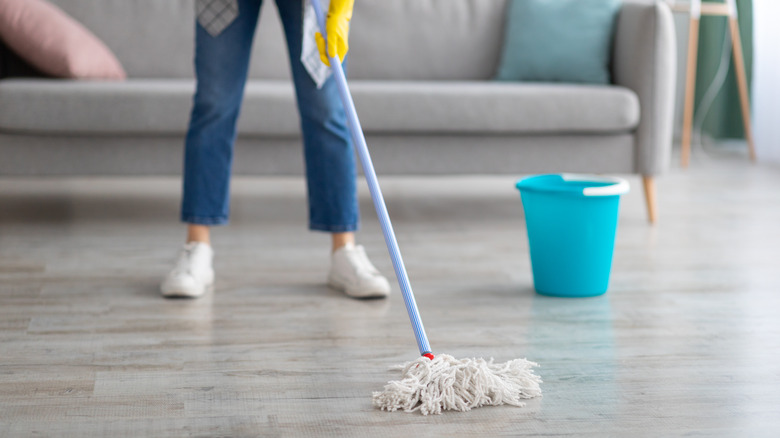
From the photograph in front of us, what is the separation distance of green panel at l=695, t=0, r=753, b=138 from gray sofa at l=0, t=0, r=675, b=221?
1.63m

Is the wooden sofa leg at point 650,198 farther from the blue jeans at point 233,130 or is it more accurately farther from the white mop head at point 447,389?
the white mop head at point 447,389

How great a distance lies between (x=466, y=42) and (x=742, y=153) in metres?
1.80

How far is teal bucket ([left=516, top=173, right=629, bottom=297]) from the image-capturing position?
1684mm

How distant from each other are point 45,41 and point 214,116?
102cm

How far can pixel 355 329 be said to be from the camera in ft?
Result: 4.97

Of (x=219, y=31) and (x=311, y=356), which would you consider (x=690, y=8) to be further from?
(x=311, y=356)

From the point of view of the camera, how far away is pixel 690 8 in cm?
385

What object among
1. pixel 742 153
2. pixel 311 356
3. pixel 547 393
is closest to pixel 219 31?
pixel 311 356

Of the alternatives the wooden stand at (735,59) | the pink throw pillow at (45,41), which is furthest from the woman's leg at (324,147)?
the wooden stand at (735,59)

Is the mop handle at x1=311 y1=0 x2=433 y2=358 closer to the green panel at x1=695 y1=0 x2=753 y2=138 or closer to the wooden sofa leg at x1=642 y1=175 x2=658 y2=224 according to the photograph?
the wooden sofa leg at x1=642 y1=175 x2=658 y2=224

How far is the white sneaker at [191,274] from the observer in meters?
1.69

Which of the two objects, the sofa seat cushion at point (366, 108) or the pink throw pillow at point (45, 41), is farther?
the pink throw pillow at point (45, 41)

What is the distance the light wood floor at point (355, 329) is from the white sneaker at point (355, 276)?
37mm

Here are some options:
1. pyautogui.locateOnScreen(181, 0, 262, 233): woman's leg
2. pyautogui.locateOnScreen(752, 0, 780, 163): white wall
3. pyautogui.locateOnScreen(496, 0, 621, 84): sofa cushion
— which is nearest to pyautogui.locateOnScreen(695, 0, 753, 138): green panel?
pyautogui.locateOnScreen(752, 0, 780, 163): white wall
